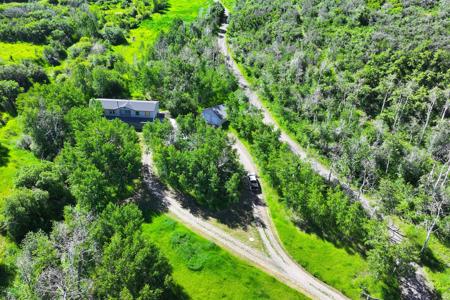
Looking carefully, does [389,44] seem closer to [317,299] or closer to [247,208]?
[247,208]

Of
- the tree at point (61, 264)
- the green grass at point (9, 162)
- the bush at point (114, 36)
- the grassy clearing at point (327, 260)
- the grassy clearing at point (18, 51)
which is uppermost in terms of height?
the bush at point (114, 36)

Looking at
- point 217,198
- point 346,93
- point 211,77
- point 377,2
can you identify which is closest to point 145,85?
point 211,77

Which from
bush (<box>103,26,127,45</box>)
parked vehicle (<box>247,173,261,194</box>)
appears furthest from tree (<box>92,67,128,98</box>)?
parked vehicle (<box>247,173,261,194</box>)

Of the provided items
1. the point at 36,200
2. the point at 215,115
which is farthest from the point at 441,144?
the point at 36,200

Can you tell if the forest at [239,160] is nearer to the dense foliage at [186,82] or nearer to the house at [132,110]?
the dense foliage at [186,82]

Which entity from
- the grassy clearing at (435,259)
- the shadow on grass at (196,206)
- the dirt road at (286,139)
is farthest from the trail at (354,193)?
the shadow on grass at (196,206)

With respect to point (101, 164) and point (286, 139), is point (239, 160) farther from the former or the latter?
point (101, 164)
